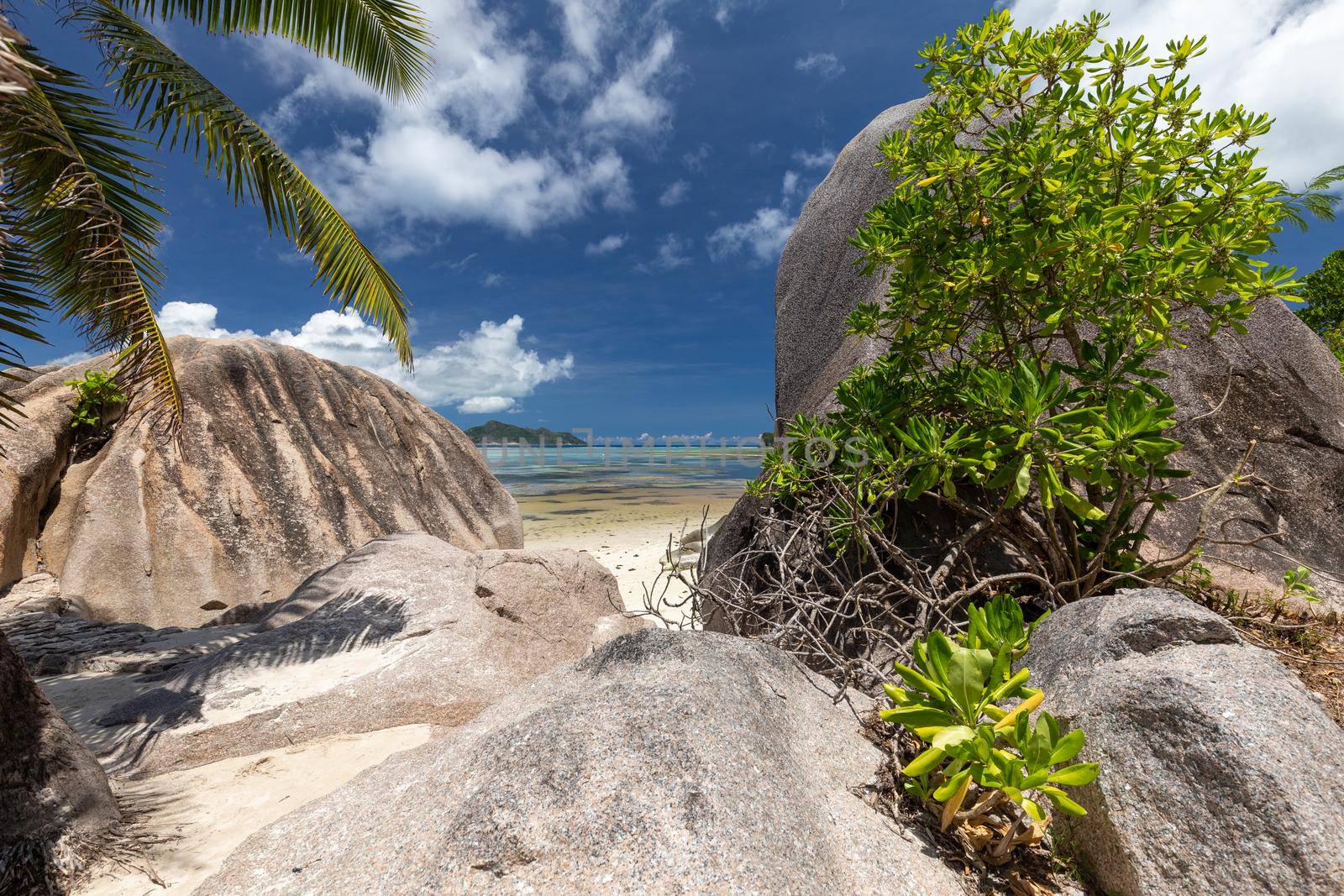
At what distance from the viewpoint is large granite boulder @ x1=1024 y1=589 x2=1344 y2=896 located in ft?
4.83

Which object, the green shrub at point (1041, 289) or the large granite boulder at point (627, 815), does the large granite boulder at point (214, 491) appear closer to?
the large granite boulder at point (627, 815)

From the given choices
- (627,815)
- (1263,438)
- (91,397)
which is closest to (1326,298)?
(1263,438)

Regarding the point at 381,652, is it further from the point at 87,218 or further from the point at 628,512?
the point at 628,512

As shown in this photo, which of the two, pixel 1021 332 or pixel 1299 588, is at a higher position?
pixel 1021 332

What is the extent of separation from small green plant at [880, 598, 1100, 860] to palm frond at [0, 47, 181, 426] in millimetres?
4624

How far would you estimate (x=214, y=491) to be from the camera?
711cm

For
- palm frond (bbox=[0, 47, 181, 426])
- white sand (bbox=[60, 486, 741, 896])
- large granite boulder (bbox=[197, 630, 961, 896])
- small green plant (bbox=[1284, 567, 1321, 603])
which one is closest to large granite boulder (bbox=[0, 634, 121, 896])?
white sand (bbox=[60, 486, 741, 896])

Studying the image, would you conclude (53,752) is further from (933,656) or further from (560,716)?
(933,656)

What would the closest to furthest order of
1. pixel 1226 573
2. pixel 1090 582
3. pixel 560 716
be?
pixel 560 716 → pixel 1090 582 → pixel 1226 573

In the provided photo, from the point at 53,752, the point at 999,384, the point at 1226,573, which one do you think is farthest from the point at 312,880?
the point at 1226,573

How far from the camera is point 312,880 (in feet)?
Answer: 5.40

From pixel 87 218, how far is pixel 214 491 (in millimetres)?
4249

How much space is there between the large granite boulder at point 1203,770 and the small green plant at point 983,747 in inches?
6.0

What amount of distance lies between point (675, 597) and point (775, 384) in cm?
335
